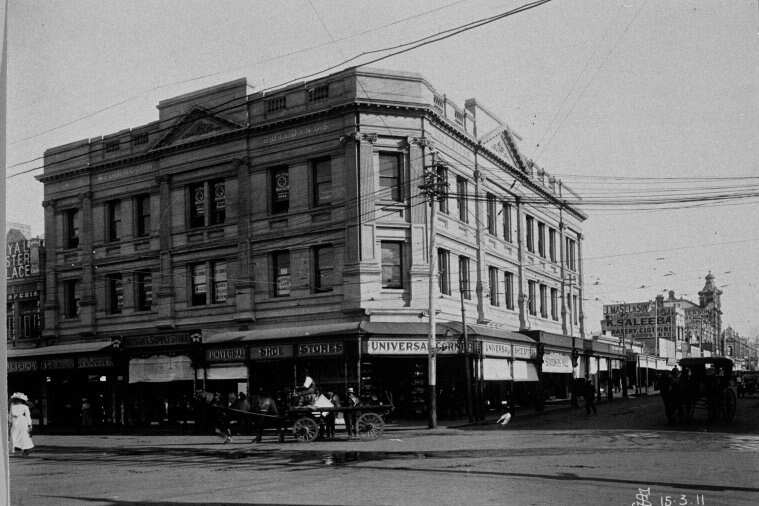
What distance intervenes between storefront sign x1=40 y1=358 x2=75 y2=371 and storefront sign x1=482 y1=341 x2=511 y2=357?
57.0 ft

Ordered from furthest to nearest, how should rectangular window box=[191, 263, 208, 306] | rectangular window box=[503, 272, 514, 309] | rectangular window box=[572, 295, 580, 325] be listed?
rectangular window box=[572, 295, 580, 325] < rectangular window box=[503, 272, 514, 309] < rectangular window box=[191, 263, 208, 306]

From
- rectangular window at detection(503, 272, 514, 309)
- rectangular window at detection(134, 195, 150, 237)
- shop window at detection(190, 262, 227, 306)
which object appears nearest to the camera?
shop window at detection(190, 262, 227, 306)

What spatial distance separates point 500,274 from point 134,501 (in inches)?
1073

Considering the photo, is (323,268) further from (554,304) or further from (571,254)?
(571,254)

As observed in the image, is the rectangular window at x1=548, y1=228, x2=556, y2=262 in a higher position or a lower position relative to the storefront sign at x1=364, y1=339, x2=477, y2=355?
higher

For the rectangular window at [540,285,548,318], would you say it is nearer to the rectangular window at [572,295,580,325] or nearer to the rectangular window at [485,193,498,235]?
the rectangular window at [572,295,580,325]

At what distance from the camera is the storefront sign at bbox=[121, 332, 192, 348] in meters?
30.3

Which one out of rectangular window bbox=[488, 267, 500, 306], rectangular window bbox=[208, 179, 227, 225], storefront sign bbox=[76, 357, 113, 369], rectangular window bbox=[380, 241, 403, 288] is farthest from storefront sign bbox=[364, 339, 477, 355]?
storefront sign bbox=[76, 357, 113, 369]

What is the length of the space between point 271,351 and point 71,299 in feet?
34.2

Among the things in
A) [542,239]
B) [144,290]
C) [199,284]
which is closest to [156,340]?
[144,290]

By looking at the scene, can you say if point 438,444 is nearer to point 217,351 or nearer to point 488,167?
point 217,351

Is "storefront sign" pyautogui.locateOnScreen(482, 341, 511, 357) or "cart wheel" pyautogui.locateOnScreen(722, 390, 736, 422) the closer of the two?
"cart wheel" pyautogui.locateOnScreen(722, 390, 736, 422)

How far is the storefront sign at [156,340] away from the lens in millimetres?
30266

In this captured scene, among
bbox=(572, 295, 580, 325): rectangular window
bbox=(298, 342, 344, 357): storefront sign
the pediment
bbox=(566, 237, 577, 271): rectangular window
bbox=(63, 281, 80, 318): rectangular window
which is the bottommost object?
bbox=(298, 342, 344, 357): storefront sign
